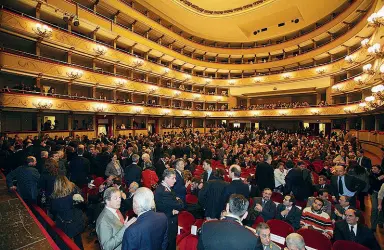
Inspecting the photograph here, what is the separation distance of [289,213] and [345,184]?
76.1 inches

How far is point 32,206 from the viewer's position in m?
4.00

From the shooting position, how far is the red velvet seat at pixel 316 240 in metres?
3.21

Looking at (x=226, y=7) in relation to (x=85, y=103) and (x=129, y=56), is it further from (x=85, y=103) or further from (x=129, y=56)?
(x=85, y=103)

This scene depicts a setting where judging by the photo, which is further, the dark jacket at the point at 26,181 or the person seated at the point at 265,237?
the dark jacket at the point at 26,181

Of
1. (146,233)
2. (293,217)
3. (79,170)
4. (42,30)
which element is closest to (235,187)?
(293,217)

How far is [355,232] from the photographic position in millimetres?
3494

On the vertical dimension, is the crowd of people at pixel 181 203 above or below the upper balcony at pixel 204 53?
below

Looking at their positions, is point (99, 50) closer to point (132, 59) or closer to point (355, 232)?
point (132, 59)

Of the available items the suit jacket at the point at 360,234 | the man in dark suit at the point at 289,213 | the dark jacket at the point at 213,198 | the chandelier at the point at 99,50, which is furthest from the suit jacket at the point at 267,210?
the chandelier at the point at 99,50

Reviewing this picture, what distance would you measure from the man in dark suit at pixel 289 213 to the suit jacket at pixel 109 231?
309cm

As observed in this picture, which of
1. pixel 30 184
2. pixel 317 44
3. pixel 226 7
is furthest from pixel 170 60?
pixel 30 184

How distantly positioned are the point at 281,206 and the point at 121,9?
22.0 metres

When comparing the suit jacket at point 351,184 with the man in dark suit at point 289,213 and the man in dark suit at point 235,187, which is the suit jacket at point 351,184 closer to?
the man in dark suit at point 289,213

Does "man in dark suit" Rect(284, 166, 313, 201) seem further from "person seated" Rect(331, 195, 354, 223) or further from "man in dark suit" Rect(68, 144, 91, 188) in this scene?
"man in dark suit" Rect(68, 144, 91, 188)
